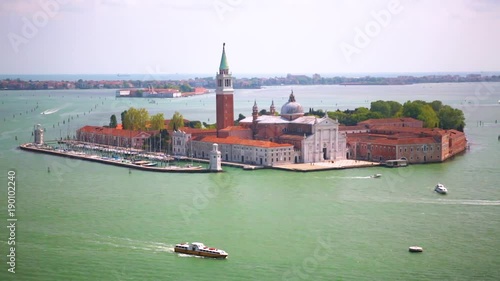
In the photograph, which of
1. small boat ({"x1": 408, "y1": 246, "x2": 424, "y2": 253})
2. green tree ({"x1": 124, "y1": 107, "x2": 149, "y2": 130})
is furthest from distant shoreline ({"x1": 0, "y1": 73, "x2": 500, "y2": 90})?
small boat ({"x1": 408, "y1": 246, "x2": 424, "y2": 253})

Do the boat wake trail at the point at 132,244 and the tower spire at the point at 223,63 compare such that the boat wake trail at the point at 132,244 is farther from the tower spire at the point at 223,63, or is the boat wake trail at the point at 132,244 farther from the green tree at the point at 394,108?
the green tree at the point at 394,108

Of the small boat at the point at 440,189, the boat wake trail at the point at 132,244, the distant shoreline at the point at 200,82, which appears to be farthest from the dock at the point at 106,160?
the distant shoreline at the point at 200,82

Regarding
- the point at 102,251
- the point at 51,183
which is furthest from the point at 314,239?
the point at 51,183

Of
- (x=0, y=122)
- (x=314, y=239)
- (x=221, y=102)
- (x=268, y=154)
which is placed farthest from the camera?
(x=0, y=122)

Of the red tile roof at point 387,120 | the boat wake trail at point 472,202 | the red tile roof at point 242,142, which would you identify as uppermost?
the red tile roof at point 387,120

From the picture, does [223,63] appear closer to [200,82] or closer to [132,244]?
[132,244]

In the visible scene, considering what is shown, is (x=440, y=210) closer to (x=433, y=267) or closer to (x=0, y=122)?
(x=433, y=267)
